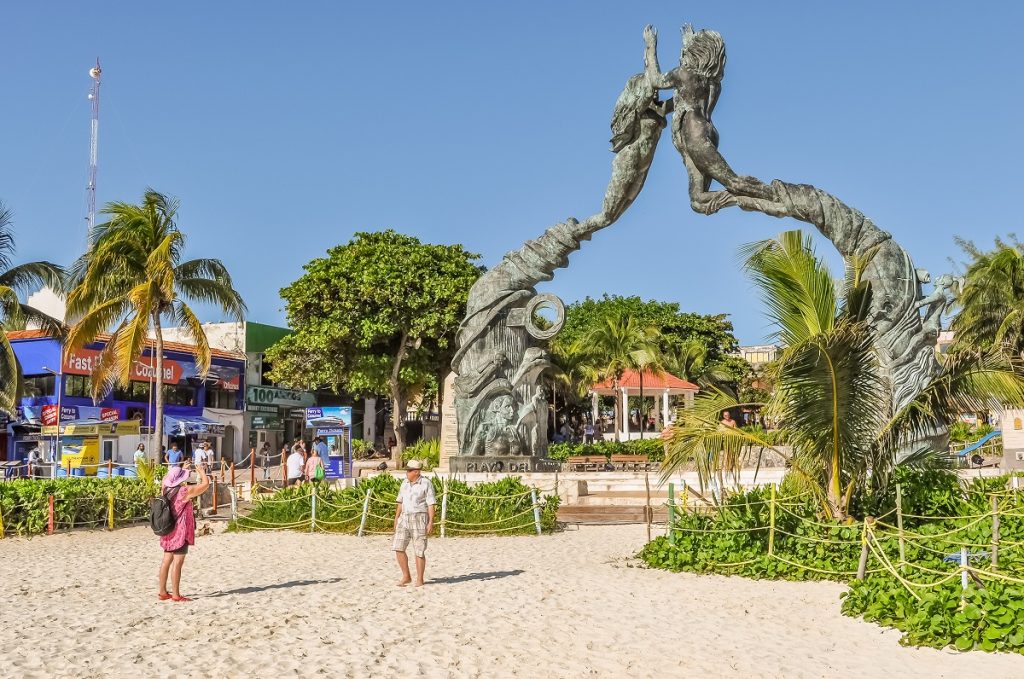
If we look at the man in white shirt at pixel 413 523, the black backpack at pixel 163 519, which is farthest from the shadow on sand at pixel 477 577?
the black backpack at pixel 163 519

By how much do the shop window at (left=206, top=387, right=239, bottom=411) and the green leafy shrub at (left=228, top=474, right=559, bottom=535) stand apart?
25299 mm

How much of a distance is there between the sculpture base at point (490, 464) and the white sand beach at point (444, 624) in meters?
6.56

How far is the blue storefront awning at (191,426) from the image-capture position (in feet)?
115

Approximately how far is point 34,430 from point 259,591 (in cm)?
2847

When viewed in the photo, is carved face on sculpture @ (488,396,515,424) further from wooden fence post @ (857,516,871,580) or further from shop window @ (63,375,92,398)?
shop window @ (63,375,92,398)

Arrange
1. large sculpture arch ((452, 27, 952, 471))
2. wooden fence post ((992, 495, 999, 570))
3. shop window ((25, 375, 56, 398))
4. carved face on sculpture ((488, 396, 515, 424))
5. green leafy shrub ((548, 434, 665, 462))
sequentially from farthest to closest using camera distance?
1. shop window ((25, 375, 56, 398))
2. green leafy shrub ((548, 434, 665, 462))
3. carved face on sculpture ((488, 396, 515, 424))
4. large sculpture arch ((452, 27, 952, 471))
5. wooden fence post ((992, 495, 999, 570))

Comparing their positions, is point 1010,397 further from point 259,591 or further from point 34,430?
point 34,430

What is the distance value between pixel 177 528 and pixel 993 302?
82.5 ft

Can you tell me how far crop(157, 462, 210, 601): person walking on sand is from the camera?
943cm

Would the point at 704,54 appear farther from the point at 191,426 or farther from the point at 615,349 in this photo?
the point at 191,426

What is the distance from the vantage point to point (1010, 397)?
31.9ft

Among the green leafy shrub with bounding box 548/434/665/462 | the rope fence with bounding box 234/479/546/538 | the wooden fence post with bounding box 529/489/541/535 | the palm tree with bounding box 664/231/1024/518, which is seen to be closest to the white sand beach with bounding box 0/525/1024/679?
the palm tree with bounding box 664/231/1024/518

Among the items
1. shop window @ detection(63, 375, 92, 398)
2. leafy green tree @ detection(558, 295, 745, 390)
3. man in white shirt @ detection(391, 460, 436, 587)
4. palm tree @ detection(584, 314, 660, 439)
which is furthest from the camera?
leafy green tree @ detection(558, 295, 745, 390)

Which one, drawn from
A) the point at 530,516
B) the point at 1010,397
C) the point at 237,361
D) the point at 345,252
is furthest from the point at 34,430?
the point at 1010,397
